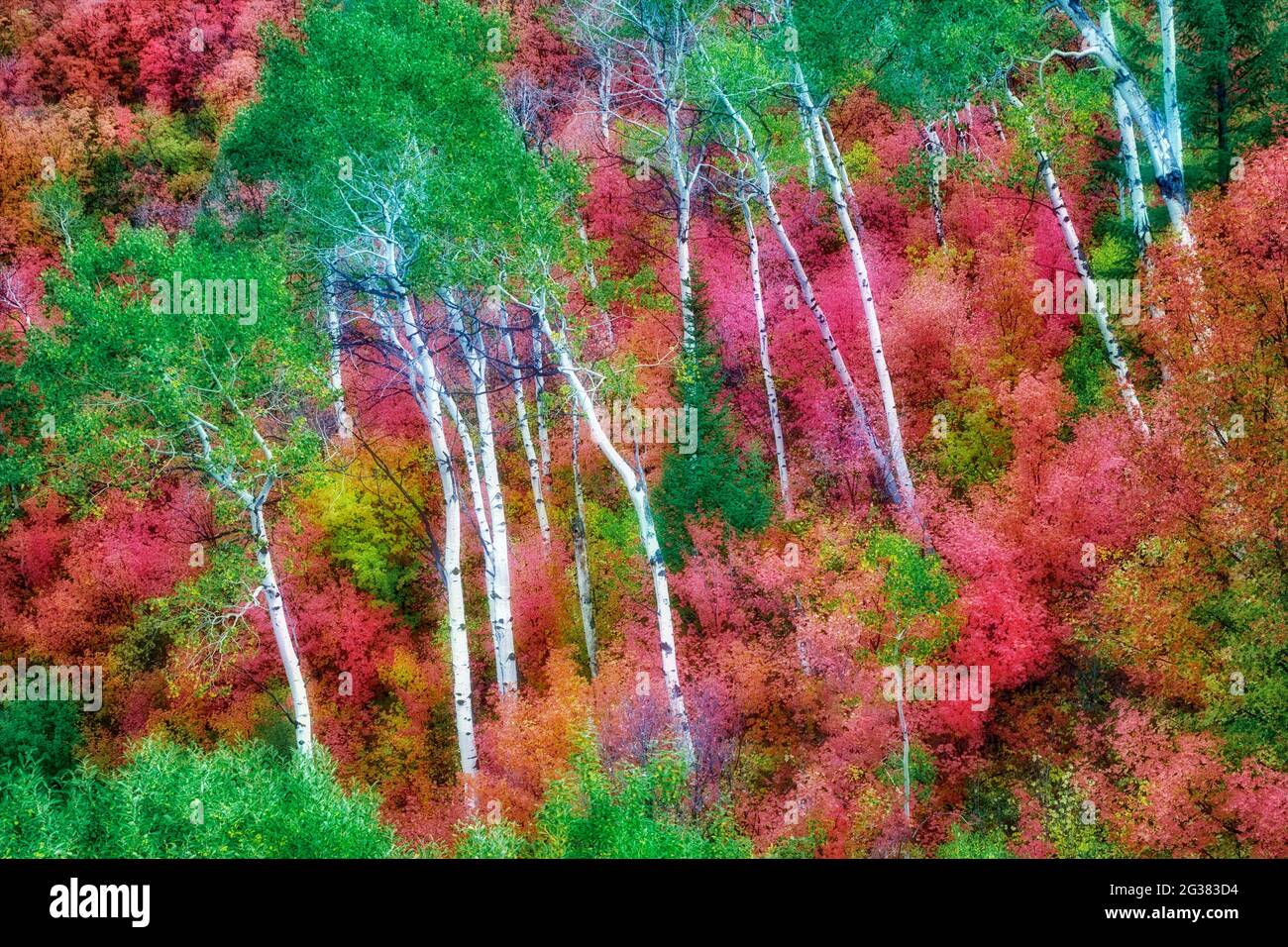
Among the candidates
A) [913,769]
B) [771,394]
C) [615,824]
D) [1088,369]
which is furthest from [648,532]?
[1088,369]

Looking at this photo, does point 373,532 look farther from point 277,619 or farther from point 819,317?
point 819,317

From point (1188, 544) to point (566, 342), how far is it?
38.0 feet

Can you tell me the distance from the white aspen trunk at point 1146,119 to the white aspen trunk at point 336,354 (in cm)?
1550

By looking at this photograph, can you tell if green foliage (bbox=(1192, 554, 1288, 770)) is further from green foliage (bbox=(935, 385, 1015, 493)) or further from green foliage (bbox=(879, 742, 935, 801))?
green foliage (bbox=(935, 385, 1015, 493))

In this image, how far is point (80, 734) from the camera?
2633 centimetres

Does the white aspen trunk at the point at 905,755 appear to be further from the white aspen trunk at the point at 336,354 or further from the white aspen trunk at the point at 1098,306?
the white aspen trunk at the point at 336,354

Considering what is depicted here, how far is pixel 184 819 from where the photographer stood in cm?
1472

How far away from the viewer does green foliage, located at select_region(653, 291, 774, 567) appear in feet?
76.2

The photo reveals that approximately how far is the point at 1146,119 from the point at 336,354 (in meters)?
22.7

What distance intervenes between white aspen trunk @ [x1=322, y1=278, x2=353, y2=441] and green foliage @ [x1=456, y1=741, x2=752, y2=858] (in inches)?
379

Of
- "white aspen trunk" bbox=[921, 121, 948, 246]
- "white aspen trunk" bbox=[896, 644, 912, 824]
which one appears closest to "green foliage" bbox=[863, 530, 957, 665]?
"white aspen trunk" bbox=[896, 644, 912, 824]

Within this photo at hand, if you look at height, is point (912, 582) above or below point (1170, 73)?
below

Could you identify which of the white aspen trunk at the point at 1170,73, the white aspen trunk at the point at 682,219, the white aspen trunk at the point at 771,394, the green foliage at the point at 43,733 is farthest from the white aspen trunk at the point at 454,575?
the white aspen trunk at the point at 1170,73
